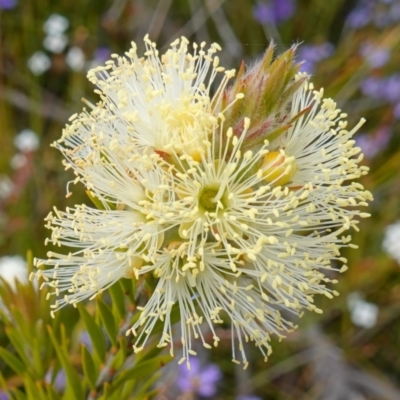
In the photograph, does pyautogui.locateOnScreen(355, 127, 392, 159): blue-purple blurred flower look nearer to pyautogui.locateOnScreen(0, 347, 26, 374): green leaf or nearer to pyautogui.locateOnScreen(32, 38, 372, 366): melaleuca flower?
pyautogui.locateOnScreen(32, 38, 372, 366): melaleuca flower

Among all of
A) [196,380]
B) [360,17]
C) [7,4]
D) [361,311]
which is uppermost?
[7,4]

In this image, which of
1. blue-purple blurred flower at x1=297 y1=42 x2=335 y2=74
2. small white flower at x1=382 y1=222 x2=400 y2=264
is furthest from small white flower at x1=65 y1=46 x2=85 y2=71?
small white flower at x1=382 y1=222 x2=400 y2=264

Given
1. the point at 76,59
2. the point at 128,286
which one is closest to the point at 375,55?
the point at 76,59

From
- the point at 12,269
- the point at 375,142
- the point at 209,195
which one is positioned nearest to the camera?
the point at 209,195

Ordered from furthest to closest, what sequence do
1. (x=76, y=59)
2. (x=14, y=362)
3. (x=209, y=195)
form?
1. (x=76, y=59)
2. (x=14, y=362)
3. (x=209, y=195)

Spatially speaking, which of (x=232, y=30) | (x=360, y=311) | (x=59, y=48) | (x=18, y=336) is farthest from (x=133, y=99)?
(x=232, y=30)

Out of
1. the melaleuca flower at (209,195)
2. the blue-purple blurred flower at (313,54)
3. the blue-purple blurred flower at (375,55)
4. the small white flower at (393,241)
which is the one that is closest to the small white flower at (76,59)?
the blue-purple blurred flower at (313,54)

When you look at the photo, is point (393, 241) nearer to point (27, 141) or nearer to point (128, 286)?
point (128, 286)
